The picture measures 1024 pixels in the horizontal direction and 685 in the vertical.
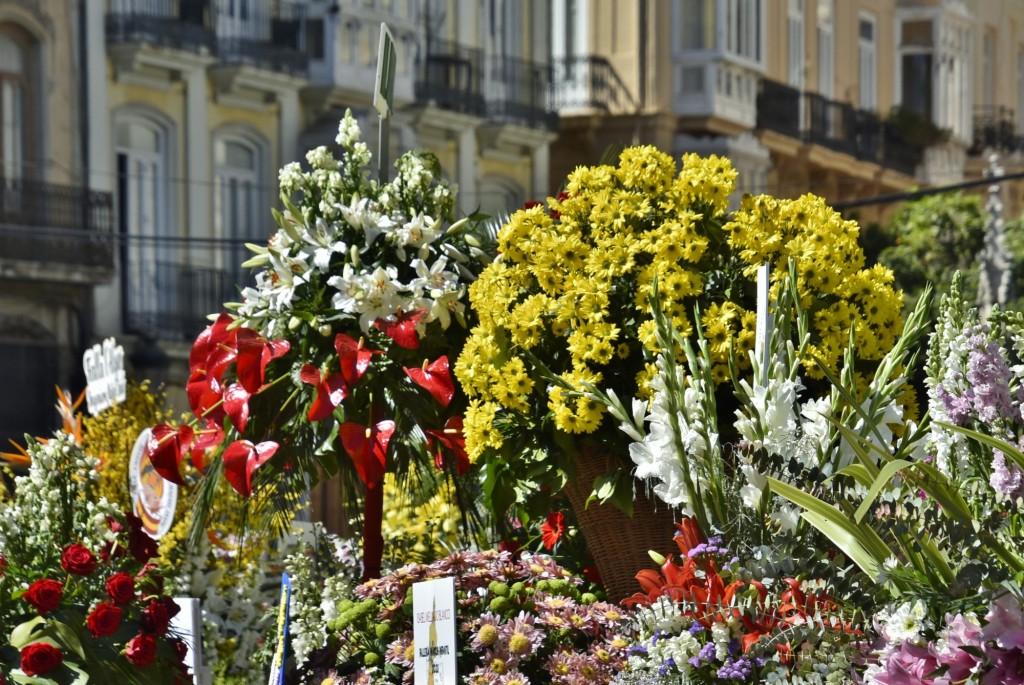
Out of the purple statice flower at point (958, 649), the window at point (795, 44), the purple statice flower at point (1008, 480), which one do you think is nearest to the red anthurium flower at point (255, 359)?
the purple statice flower at point (1008, 480)

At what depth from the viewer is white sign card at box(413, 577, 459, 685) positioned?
4496mm

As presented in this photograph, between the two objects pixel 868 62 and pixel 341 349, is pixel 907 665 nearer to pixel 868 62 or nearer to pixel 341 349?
pixel 341 349

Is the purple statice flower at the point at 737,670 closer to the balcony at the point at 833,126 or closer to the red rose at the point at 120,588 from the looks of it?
the red rose at the point at 120,588

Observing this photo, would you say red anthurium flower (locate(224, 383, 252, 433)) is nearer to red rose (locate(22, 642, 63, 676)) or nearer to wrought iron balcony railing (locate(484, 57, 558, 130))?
red rose (locate(22, 642, 63, 676))

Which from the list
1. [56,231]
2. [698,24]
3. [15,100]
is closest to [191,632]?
[56,231]

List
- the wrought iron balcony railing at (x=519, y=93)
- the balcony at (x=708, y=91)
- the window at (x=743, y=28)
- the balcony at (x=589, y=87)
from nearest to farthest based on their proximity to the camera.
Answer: the wrought iron balcony railing at (x=519, y=93) → the balcony at (x=589, y=87) → the balcony at (x=708, y=91) → the window at (x=743, y=28)

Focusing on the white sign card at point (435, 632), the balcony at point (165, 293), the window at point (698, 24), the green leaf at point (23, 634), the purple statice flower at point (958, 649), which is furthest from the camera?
the window at point (698, 24)

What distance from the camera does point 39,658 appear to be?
16.0 ft

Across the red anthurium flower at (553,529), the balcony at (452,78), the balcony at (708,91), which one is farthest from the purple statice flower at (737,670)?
the balcony at (708,91)

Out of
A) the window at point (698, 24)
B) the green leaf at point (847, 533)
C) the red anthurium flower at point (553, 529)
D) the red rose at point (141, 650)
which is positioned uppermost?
the window at point (698, 24)

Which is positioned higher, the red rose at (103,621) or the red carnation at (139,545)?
the red carnation at (139,545)

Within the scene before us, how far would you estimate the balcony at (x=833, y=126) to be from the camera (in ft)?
99.4

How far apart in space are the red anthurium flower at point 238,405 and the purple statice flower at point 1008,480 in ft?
7.10

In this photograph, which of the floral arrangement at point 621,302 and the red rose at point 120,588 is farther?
the red rose at point 120,588
